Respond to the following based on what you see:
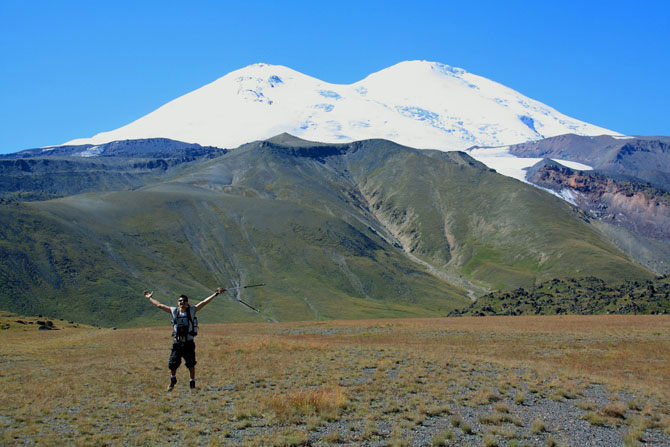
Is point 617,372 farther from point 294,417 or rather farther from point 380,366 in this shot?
point 294,417

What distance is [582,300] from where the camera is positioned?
4208 inches

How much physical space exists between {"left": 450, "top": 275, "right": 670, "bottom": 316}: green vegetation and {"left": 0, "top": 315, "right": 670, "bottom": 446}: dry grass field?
59795mm

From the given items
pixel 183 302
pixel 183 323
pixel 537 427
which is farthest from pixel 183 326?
pixel 537 427

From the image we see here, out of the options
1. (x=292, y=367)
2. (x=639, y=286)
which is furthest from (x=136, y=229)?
(x=292, y=367)

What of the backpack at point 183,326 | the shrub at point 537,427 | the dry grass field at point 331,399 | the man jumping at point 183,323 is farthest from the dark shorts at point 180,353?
the shrub at point 537,427

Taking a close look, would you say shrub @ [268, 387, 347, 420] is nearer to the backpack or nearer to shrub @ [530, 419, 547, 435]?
the backpack

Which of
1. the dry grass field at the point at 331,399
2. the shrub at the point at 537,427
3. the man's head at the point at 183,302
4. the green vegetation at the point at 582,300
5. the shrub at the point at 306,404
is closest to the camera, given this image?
the dry grass field at the point at 331,399

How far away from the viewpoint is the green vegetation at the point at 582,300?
8781 centimetres

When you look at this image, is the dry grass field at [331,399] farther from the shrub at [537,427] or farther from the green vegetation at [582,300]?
the green vegetation at [582,300]

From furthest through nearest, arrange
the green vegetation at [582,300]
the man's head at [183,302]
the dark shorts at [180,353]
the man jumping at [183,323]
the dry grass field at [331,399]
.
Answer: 1. the green vegetation at [582,300]
2. the dark shorts at [180,353]
3. the man jumping at [183,323]
4. the man's head at [183,302]
5. the dry grass field at [331,399]

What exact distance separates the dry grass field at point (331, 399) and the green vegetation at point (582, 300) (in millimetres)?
59795

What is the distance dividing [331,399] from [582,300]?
9999 cm

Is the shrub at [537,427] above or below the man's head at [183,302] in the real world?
below

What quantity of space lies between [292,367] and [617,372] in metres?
15.9
